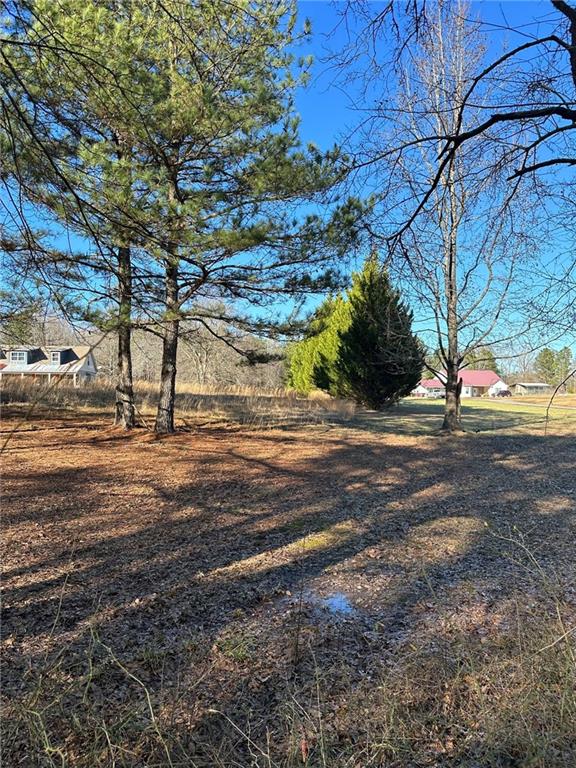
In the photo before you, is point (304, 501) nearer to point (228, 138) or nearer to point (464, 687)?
point (464, 687)

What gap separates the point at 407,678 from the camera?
2.29 m

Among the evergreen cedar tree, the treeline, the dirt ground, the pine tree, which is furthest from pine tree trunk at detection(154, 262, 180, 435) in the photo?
the pine tree

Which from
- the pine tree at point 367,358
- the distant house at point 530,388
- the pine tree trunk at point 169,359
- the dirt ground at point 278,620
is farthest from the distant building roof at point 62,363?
the distant house at point 530,388

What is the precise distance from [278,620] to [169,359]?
27.6 feet

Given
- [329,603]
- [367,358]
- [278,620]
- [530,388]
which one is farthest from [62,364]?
[530,388]

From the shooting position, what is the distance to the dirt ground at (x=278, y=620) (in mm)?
1896

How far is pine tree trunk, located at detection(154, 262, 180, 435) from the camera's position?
9.88m

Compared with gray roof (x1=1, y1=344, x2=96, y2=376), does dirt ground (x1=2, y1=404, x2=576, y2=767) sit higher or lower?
lower

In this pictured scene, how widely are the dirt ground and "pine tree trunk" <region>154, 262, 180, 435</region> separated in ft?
13.4

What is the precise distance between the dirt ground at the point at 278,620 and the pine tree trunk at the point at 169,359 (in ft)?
13.4

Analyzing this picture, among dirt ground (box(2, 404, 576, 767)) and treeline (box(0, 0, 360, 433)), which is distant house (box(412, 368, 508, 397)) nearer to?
treeline (box(0, 0, 360, 433))

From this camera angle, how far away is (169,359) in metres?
10.7

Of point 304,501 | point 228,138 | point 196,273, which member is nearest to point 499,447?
point 304,501

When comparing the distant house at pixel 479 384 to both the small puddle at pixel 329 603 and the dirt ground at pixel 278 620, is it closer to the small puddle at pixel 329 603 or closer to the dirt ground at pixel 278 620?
the dirt ground at pixel 278 620
